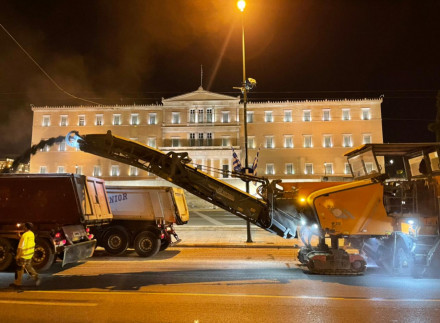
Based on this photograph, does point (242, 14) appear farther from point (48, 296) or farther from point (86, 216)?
point (48, 296)

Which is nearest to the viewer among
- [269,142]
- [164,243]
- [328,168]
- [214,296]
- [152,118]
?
[214,296]

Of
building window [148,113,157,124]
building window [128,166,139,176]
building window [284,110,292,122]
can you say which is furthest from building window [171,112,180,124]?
building window [284,110,292,122]

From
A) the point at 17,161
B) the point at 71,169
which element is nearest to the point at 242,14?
the point at 17,161

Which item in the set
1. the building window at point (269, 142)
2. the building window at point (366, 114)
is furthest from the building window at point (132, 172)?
the building window at point (366, 114)

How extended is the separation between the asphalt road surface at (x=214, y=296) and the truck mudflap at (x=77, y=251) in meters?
0.41

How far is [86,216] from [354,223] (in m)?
7.92

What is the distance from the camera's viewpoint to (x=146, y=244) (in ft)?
43.6

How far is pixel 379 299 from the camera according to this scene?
6.88m

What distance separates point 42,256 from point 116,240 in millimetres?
4003

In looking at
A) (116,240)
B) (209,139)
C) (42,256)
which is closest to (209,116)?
(209,139)

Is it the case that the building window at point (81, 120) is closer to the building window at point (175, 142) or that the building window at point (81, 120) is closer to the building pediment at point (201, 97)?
the building pediment at point (201, 97)

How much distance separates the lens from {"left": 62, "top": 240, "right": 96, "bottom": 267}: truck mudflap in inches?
369

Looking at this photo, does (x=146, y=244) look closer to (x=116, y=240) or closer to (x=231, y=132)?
(x=116, y=240)

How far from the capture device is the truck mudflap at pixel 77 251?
938 cm
